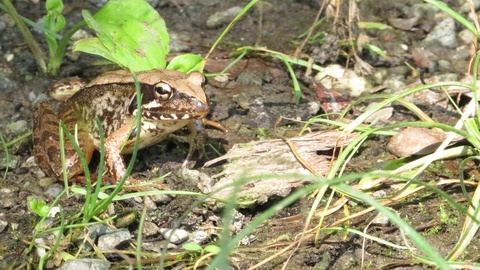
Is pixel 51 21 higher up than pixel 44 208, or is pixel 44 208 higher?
pixel 51 21

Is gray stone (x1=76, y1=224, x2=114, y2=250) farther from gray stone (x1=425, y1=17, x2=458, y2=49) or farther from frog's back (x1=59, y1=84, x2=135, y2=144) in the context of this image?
gray stone (x1=425, y1=17, x2=458, y2=49)

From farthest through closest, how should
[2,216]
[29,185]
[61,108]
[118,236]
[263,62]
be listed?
[263,62], [61,108], [29,185], [2,216], [118,236]

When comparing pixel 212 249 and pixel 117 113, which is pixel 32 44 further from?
pixel 212 249

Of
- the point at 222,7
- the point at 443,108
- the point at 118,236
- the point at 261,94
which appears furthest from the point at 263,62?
the point at 118,236

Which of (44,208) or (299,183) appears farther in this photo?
(299,183)

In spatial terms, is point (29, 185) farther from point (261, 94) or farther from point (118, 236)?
point (261, 94)

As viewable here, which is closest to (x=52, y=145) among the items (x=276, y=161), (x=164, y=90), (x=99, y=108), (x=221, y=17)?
(x=99, y=108)
